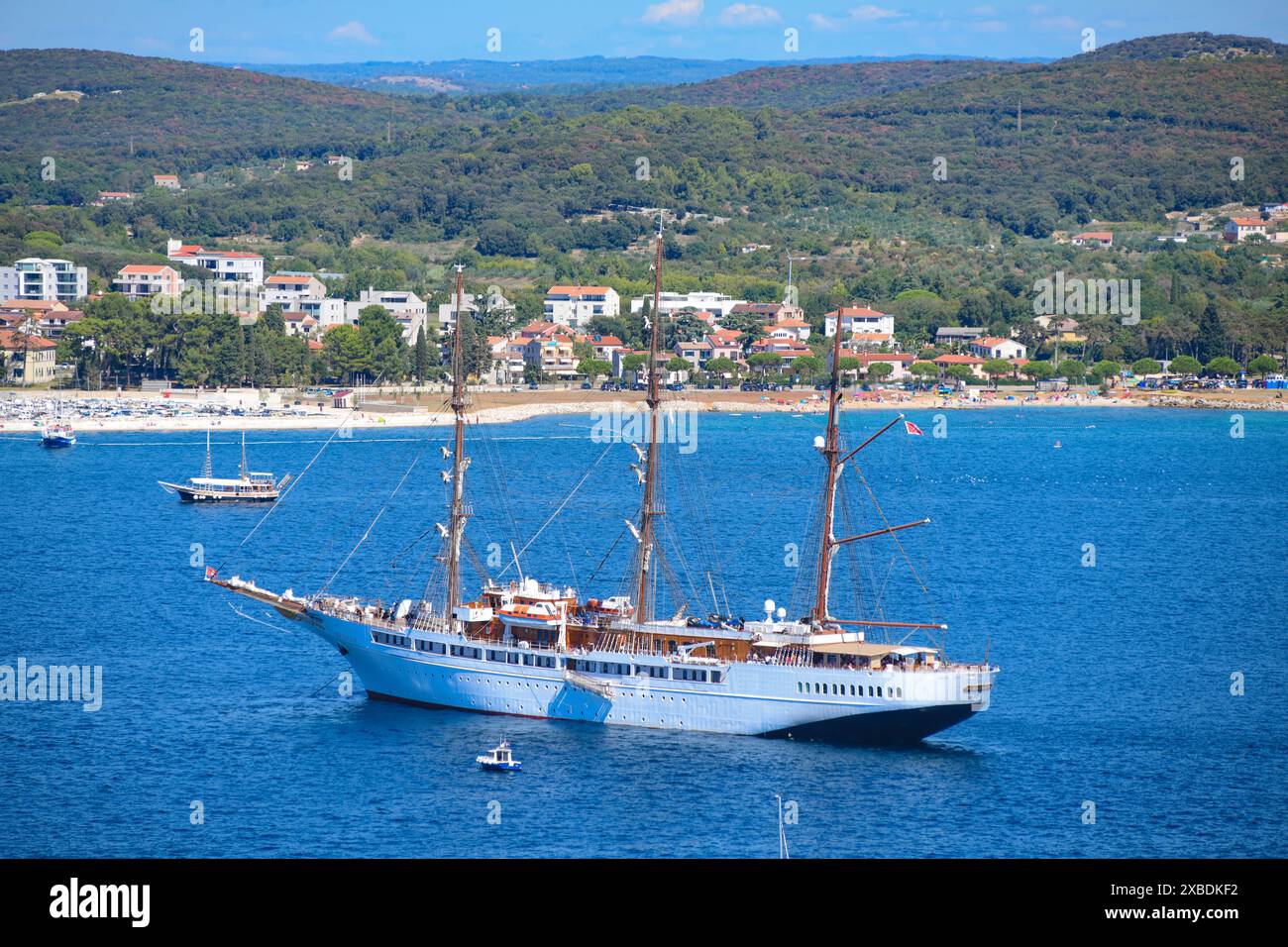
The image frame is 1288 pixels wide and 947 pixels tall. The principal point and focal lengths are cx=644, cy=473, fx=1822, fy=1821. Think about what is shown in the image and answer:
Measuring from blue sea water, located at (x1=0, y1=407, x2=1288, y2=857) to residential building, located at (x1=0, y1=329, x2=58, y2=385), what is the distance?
4095 cm

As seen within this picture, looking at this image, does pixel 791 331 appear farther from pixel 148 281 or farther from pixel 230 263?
pixel 148 281

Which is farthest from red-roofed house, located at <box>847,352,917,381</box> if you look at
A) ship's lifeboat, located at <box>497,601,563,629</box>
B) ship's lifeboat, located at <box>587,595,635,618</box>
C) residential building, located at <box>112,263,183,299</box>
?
ship's lifeboat, located at <box>497,601,563,629</box>

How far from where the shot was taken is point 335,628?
146 ft

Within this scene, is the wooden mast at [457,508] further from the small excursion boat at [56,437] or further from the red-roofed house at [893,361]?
the red-roofed house at [893,361]

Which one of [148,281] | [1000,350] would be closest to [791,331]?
[1000,350]

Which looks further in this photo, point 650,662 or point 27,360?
point 27,360

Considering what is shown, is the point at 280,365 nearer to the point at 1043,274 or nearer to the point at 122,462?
the point at 122,462

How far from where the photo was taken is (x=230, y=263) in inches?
6949

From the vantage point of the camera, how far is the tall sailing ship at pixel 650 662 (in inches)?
1542

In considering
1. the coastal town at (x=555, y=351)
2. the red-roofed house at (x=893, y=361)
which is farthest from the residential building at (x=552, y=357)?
the red-roofed house at (x=893, y=361)

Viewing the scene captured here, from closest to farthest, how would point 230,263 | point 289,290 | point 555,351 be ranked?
1. point 555,351
2. point 289,290
3. point 230,263

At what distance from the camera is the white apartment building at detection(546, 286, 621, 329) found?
169 meters

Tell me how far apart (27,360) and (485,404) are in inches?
1375
